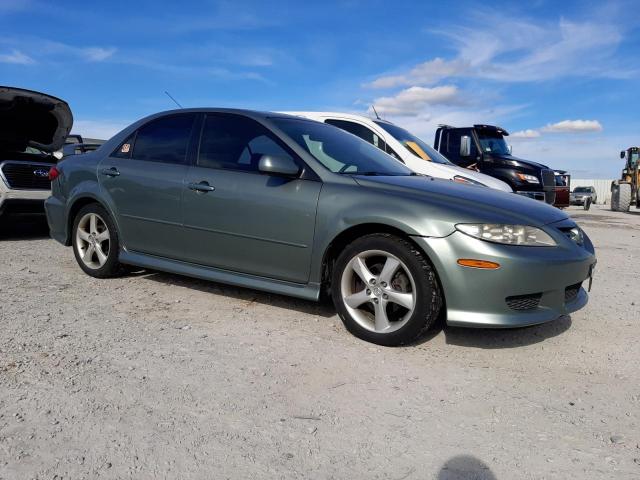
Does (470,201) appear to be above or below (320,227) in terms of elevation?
above

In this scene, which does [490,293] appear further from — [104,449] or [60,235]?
[60,235]

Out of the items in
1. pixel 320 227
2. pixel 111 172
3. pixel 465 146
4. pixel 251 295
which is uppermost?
pixel 465 146

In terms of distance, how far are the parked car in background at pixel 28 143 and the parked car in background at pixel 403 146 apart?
11.8ft

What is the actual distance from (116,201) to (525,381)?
3535mm

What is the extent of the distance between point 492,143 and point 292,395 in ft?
32.4

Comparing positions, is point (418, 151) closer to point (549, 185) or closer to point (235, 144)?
point (235, 144)

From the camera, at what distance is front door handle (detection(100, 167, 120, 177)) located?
15.5ft

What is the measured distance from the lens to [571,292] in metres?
3.48

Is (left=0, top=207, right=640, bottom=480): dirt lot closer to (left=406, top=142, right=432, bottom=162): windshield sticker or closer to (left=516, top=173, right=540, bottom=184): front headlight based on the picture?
(left=406, top=142, right=432, bottom=162): windshield sticker

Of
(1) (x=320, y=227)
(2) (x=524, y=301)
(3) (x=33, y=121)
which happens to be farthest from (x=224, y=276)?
(3) (x=33, y=121)

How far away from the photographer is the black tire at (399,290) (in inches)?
127

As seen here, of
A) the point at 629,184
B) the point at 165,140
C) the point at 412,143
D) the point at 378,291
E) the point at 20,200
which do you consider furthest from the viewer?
the point at 629,184

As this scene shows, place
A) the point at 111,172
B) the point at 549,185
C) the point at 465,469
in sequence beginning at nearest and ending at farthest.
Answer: the point at 465,469 → the point at 111,172 → the point at 549,185

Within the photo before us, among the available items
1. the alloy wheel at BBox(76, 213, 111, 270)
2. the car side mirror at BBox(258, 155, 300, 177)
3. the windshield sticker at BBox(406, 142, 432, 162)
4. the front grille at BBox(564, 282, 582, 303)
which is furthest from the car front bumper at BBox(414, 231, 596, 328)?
the windshield sticker at BBox(406, 142, 432, 162)
